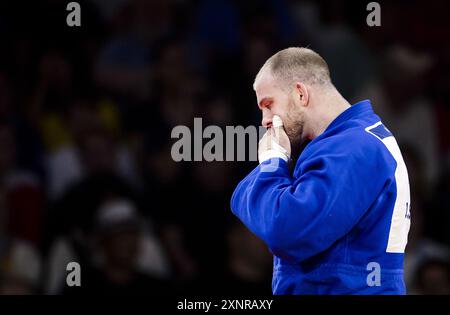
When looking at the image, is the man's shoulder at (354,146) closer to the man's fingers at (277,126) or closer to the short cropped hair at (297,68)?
the man's fingers at (277,126)

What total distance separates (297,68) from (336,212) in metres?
0.64

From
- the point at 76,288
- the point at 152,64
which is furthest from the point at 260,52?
the point at 76,288

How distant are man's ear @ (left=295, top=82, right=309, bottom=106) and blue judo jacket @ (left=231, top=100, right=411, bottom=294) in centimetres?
15

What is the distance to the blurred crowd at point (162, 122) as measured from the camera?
5637 millimetres

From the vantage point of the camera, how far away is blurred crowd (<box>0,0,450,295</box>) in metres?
5.64

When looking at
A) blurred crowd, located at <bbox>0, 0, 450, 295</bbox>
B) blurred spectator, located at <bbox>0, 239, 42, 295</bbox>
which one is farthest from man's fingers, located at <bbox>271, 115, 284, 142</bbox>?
blurred spectator, located at <bbox>0, 239, 42, 295</bbox>

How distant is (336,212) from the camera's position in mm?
2803

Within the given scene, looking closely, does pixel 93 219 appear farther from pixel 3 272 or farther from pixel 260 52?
pixel 260 52

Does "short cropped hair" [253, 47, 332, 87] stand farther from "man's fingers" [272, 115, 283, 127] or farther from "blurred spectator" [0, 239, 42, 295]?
"blurred spectator" [0, 239, 42, 295]

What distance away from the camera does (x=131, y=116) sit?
6371 millimetres

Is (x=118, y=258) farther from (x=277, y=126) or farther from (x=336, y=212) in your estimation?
(x=336, y=212)

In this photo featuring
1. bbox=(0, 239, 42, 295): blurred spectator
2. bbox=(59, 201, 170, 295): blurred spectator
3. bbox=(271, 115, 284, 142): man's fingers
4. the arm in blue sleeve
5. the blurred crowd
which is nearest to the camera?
the arm in blue sleeve

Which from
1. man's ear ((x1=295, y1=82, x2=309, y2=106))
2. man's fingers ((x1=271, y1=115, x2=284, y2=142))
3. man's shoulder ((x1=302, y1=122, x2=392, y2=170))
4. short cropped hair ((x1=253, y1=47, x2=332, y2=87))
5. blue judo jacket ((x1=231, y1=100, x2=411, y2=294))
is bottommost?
blue judo jacket ((x1=231, y1=100, x2=411, y2=294))

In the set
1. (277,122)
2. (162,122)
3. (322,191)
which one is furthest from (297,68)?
(162,122)
